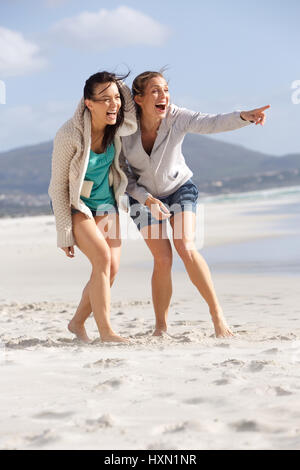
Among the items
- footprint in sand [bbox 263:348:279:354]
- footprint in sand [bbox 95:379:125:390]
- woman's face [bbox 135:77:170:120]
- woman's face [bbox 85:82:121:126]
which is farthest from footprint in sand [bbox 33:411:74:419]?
woman's face [bbox 135:77:170:120]

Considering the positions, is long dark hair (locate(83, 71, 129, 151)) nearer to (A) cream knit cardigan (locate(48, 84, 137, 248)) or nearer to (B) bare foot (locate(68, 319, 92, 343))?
(A) cream knit cardigan (locate(48, 84, 137, 248))

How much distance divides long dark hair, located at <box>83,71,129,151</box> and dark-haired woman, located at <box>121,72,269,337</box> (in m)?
0.14

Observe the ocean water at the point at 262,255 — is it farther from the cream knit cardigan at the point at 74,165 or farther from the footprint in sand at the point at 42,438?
the footprint in sand at the point at 42,438

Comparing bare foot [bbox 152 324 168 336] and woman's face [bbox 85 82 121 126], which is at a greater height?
woman's face [bbox 85 82 121 126]

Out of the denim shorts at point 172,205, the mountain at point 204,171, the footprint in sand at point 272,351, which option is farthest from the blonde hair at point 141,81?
the mountain at point 204,171

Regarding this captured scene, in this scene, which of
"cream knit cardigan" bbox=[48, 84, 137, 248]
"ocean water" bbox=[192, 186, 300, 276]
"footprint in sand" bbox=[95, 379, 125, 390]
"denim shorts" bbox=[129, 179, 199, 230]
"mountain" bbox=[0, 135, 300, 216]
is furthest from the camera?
"mountain" bbox=[0, 135, 300, 216]

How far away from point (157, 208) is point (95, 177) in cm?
43

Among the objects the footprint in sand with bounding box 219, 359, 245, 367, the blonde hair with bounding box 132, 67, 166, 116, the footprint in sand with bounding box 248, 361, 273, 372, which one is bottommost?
the footprint in sand with bounding box 219, 359, 245, 367

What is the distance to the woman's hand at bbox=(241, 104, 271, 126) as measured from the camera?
14.4 feet

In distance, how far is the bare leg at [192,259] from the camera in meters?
4.64

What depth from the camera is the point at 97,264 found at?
14.6 ft

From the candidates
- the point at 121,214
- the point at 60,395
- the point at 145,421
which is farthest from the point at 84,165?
the point at 145,421

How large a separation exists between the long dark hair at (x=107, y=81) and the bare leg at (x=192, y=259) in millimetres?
682

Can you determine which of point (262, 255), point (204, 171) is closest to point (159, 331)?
point (262, 255)
